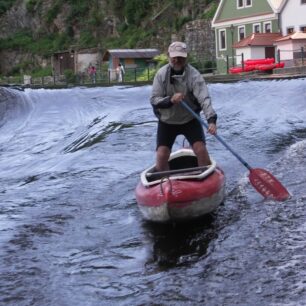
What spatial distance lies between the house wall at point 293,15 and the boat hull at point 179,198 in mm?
38536

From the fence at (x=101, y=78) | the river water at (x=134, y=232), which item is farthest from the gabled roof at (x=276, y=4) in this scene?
the river water at (x=134, y=232)

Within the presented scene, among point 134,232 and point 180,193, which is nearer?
point 180,193

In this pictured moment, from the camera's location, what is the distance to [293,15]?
1726 inches

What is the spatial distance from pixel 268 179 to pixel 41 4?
263 feet

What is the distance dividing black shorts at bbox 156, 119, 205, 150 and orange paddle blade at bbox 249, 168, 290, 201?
41.8 inches

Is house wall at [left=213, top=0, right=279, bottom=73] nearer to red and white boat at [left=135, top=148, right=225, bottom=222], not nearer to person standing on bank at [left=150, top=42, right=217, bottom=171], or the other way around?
person standing on bank at [left=150, top=42, right=217, bottom=171]

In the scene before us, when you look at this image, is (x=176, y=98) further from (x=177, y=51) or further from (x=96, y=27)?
(x=96, y=27)

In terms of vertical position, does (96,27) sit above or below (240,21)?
above

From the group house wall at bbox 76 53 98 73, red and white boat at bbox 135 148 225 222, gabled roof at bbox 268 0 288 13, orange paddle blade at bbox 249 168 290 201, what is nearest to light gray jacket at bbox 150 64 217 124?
red and white boat at bbox 135 148 225 222

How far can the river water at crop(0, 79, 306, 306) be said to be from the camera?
5.43 metres

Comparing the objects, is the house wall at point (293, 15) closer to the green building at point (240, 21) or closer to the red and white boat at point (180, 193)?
the green building at point (240, 21)

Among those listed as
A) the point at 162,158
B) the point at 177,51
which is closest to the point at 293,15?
the point at 162,158

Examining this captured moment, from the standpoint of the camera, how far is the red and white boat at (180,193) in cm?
662

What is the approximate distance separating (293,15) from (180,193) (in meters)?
40.0
